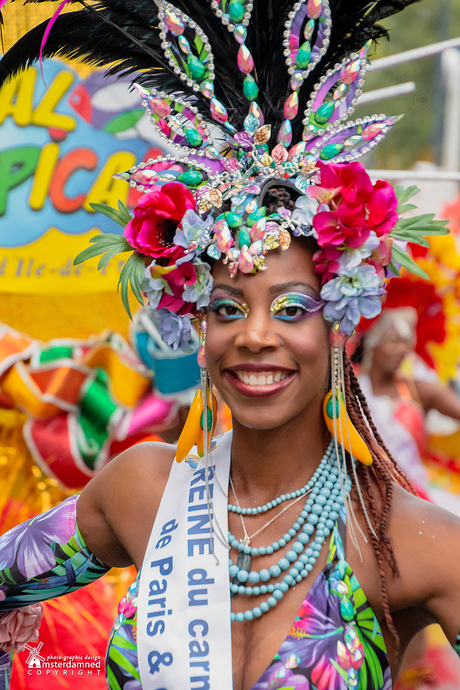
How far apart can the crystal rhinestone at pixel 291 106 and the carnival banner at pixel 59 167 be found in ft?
7.19

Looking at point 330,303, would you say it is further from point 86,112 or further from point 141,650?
point 86,112

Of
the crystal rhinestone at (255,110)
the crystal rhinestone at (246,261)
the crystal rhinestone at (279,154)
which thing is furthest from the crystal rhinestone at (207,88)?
the crystal rhinestone at (246,261)

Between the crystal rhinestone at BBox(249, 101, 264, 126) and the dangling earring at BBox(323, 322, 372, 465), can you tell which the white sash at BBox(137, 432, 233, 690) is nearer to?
the dangling earring at BBox(323, 322, 372, 465)

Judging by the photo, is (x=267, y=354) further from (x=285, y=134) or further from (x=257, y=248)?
(x=285, y=134)

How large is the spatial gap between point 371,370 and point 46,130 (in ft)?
8.89

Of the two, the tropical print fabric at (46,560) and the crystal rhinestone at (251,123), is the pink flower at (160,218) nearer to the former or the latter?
the crystal rhinestone at (251,123)

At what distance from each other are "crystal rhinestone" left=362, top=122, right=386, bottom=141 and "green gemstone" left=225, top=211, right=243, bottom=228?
38 centimetres

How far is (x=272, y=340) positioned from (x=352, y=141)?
1.79 ft

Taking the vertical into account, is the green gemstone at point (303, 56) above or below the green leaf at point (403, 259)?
above

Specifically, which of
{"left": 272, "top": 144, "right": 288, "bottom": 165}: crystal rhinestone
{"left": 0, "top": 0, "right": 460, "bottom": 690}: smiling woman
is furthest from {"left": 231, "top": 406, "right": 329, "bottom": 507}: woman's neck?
{"left": 272, "top": 144, "right": 288, "bottom": 165}: crystal rhinestone

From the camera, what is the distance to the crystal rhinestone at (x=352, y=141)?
1719mm

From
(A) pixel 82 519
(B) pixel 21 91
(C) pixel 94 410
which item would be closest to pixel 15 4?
(B) pixel 21 91

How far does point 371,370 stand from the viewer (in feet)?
16.7

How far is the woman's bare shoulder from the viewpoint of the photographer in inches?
74.0
